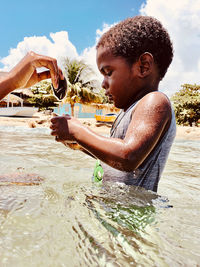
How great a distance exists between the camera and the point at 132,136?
3.78ft

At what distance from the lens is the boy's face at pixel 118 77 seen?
1435mm

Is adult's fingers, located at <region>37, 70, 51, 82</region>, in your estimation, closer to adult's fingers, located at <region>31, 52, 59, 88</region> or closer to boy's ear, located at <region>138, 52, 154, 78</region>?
adult's fingers, located at <region>31, 52, 59, 88</region>

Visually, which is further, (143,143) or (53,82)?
(53,82)

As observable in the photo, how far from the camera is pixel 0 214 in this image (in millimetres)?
1255

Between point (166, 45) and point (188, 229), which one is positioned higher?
point (166, 45)

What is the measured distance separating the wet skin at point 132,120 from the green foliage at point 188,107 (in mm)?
20083

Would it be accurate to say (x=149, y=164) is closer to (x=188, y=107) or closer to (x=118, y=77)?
(x=118, y=77)

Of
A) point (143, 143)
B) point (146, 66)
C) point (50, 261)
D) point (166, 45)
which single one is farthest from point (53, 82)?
point (50, 261)

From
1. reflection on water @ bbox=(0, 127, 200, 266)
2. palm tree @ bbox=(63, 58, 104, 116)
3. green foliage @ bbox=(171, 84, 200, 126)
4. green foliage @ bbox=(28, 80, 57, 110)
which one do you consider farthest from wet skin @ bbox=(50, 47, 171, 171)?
green foliage @ bbox=(28, 80, 57, 110)

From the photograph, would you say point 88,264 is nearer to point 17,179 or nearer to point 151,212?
point 151,212

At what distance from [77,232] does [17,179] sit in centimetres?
114

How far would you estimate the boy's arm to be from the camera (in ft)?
3.67

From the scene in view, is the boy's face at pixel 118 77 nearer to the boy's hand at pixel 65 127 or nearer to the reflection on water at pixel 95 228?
the boy's hand at pixel 65 127

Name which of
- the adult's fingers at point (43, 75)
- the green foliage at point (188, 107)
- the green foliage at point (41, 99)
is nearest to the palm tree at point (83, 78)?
the green foliage at point (41, 99)
